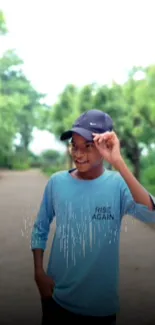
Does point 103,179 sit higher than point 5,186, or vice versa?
point 5,186

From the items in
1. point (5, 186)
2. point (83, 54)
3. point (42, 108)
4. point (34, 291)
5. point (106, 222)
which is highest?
point (83, 54)

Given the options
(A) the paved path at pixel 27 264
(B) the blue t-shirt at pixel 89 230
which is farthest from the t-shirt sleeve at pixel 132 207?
(A) the paved path at pixel 27 264

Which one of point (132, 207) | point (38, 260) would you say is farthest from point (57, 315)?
point (132, 207)

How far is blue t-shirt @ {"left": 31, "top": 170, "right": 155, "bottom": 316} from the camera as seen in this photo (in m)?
0.93

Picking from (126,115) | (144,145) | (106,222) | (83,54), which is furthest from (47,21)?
(106,222)

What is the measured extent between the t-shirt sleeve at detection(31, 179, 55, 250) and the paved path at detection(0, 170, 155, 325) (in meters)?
0.62

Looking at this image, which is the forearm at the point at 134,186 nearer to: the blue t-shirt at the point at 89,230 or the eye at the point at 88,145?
the blue t-shirt at the point at 89,230

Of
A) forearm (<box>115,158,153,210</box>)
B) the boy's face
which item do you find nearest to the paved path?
the boy's face

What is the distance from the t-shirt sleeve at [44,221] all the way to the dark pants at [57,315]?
0.11 m

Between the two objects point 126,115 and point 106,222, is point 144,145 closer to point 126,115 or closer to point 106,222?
point 126,115

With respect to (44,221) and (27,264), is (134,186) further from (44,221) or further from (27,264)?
(27,264)

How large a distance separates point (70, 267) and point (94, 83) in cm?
100

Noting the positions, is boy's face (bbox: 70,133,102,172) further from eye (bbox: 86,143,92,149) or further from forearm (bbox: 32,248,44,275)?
forearm (bbox: 32,248,44,275)

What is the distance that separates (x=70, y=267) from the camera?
0.97 m
